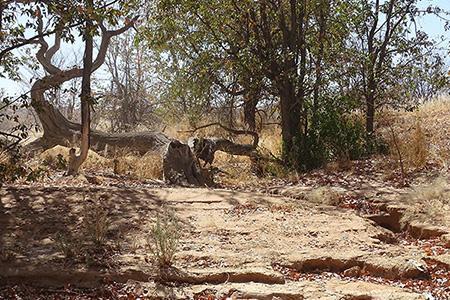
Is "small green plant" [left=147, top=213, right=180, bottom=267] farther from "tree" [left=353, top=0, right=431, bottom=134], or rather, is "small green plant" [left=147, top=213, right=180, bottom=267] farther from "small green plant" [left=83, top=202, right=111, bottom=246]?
"tree" [left=353, top=0, right=431, bottom=134]

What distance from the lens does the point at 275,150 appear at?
10.9 m

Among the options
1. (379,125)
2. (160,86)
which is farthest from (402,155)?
(160,86)

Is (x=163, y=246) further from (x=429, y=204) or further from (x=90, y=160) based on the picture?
(x=90, y=160)

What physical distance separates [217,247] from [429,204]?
2585 millimetres

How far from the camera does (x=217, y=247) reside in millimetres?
4742

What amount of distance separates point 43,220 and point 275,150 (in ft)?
21.2

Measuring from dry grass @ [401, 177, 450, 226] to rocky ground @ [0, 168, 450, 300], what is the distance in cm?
8

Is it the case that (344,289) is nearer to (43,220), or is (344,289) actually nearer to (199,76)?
(43,220)

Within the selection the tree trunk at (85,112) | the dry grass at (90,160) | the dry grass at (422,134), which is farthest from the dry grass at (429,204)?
the dry grass at (90,160)

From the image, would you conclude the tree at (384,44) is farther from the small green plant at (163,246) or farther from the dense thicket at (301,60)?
the small green plant at (163,246)

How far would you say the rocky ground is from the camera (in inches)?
158

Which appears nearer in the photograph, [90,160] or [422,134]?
[422,134]

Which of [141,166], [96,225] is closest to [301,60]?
[141,166]

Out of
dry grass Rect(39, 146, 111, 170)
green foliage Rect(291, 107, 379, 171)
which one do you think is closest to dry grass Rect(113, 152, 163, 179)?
dry grass Rect(39, 146, 111, 170)
